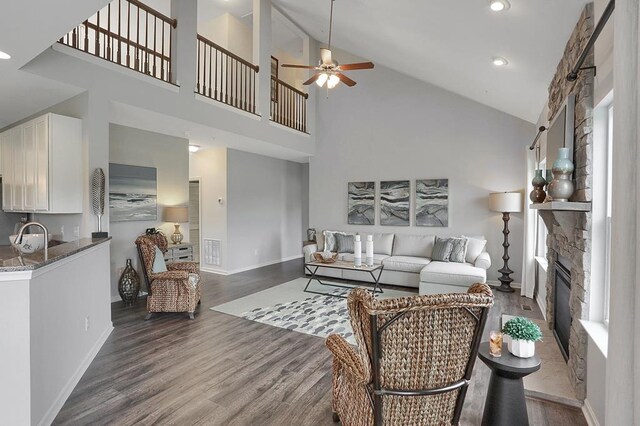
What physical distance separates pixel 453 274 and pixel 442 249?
37.2 inches

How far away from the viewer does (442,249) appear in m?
5.72

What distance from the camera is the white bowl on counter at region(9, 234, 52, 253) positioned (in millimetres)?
2369

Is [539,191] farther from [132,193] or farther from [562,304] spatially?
[132,193]

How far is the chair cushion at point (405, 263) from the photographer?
18.5 feet

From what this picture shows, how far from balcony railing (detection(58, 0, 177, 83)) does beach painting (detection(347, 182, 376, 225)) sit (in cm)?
402

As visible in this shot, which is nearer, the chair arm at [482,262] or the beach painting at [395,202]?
the chair arm at [482,262]

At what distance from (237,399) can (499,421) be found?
1.73 metres

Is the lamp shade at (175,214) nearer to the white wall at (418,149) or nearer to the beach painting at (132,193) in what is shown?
the beach painting at (132,193)

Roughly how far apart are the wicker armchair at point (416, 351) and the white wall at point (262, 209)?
558 centimetres

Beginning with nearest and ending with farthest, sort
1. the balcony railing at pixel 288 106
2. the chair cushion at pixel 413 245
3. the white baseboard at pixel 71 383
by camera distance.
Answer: the white baseboard at pixel 71 383
the chair cushion at pixel 413 245
the balcony railing at pixel 288 106

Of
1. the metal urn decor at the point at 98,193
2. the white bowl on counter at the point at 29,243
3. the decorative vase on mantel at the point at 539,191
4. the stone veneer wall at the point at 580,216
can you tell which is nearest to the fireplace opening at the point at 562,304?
the stone veneer wall at the point at 580,216

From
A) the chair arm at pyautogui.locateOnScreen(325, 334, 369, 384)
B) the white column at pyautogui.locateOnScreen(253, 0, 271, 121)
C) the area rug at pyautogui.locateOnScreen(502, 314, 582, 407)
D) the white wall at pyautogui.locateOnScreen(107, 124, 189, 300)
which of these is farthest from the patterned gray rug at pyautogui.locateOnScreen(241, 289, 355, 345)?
the white column at pyautogui.locateOnScreen(253, 0, 271, 121)

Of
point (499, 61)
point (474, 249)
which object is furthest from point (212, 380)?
point (474, 249)

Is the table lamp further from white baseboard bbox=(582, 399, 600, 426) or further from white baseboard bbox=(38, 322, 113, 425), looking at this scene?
white baseboard bbox=(582, 399, 600, 426)
